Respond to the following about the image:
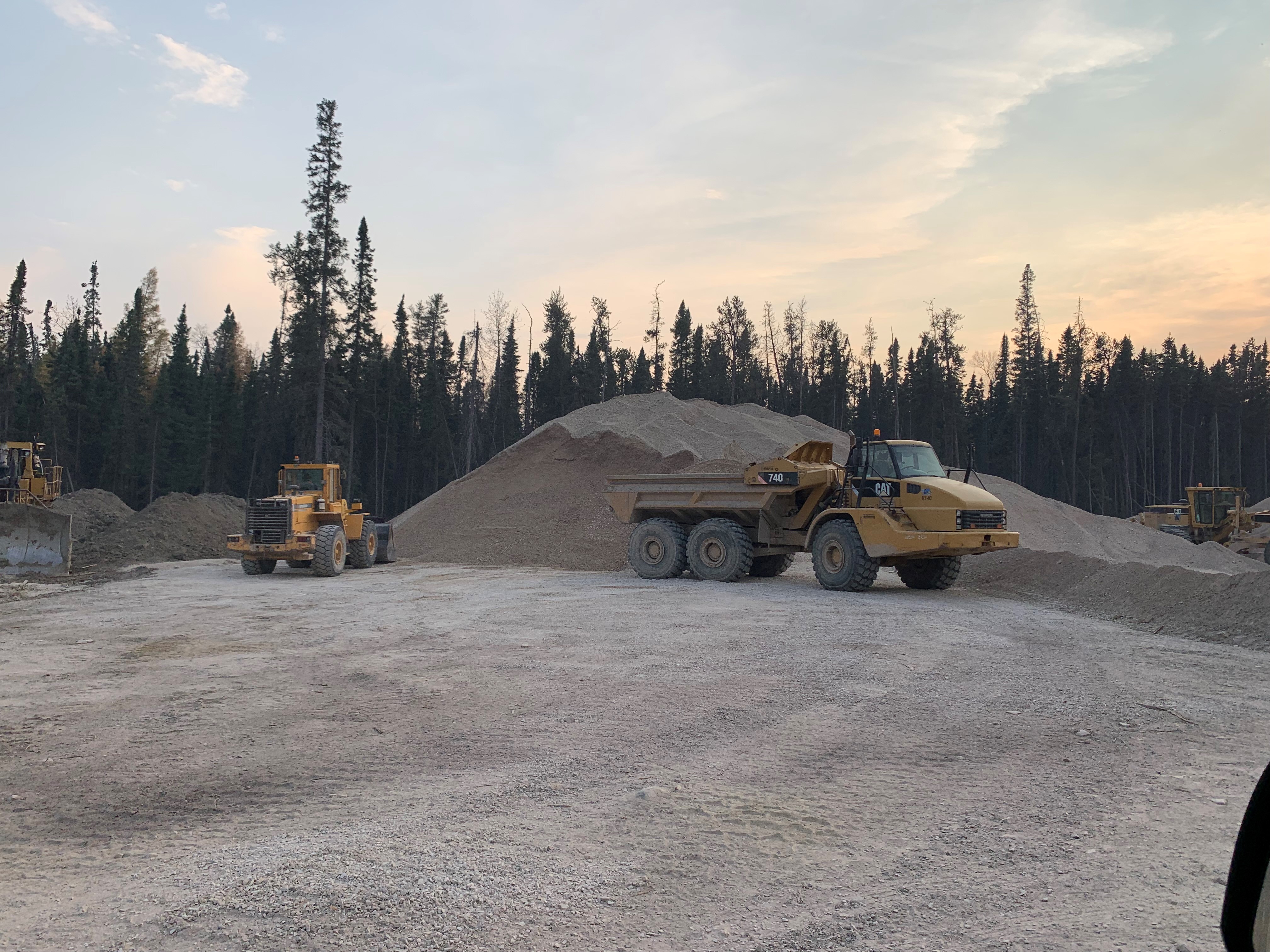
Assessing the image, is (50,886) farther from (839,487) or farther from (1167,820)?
(839,487)

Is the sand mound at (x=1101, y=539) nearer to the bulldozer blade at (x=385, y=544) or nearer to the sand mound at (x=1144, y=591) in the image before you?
the sand mound at (x=1144, y=591)

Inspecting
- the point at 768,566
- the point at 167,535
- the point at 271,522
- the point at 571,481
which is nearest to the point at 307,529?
the point at 271,522

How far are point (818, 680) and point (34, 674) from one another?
779 cm

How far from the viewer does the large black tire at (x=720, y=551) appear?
59.3 ft

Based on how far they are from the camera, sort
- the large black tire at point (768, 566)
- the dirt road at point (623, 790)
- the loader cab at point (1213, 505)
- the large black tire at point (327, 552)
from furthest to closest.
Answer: the loader cab at point (1213, 505) → the large black tire at point (327, 552) → the large black tire at point (768, 566) → the dirt road at point (623, 790)

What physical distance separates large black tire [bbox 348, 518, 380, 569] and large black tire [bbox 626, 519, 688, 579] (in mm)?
7646

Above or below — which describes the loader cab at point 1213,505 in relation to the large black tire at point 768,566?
above

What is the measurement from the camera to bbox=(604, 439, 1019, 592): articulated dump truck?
15391 mm

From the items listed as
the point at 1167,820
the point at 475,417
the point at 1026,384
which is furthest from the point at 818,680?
the point at 1026,384

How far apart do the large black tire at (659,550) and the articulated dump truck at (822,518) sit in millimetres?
23

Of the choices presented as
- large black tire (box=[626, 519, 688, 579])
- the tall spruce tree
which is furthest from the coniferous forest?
large black tire (box=[626, 519, 688, 579])

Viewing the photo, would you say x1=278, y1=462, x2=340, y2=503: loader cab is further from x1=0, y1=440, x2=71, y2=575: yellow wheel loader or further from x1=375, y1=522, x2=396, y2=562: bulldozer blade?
x1=0, y1=440, x2=71, y2=575: yellow wheel loader

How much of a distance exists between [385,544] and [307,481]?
380 cm

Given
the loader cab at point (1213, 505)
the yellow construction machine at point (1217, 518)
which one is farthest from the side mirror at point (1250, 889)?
the loader cab at point (1213, 505)
